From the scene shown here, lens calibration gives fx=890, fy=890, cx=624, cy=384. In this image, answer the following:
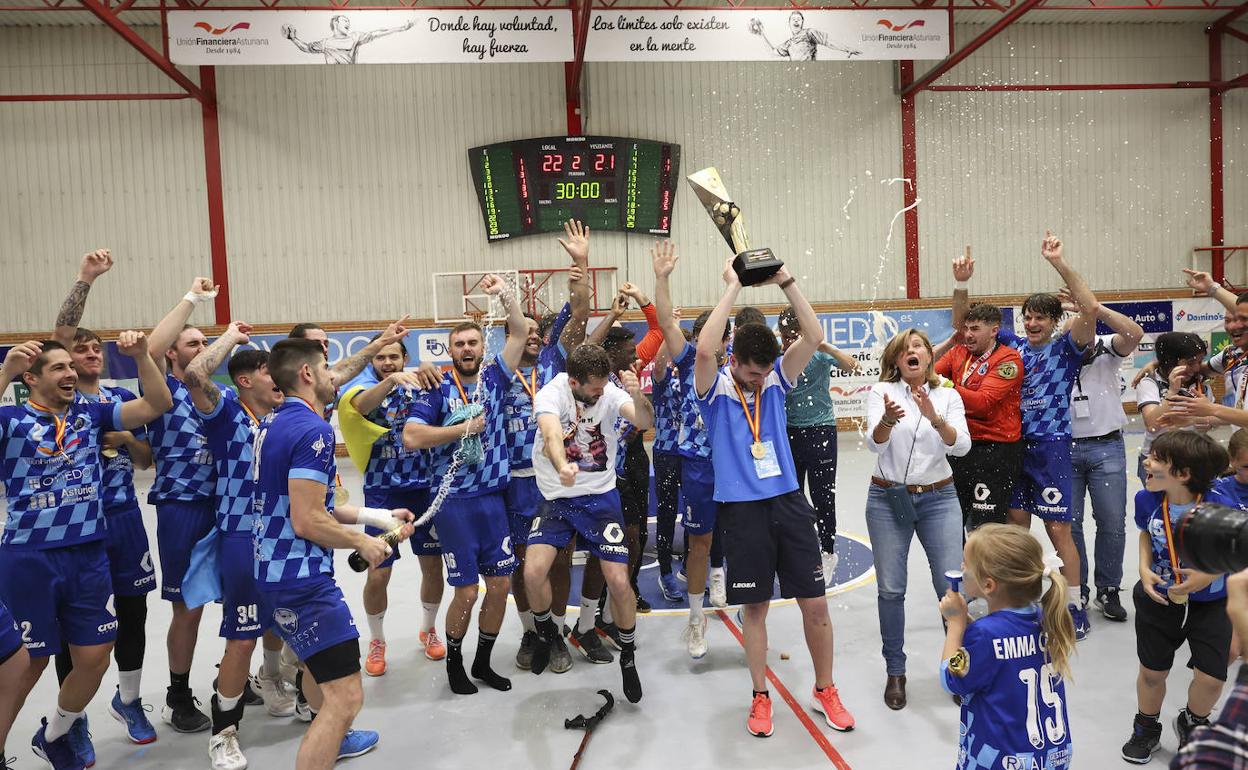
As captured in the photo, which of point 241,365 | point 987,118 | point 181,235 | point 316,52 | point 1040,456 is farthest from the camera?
point 987,118

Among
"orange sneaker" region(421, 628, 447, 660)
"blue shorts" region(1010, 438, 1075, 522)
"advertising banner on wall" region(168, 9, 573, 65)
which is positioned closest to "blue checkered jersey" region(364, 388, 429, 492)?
"orange sneaker" region(421, 628, 447, 660)

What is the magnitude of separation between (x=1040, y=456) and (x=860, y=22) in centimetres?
969

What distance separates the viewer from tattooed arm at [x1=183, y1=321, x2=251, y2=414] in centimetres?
414

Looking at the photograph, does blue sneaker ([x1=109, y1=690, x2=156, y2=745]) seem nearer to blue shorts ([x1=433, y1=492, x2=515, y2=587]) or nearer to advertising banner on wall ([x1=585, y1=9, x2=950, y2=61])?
blue shorts ([x1=433, y1=492, x2=515, y2=587])

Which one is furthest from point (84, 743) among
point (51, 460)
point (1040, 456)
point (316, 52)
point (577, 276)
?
point (316, 52)

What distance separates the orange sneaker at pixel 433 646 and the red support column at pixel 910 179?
12.4 m

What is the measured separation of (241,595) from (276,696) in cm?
85

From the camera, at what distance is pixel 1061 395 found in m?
5.24

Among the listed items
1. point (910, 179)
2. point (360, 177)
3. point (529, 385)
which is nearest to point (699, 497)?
point (529, 385)

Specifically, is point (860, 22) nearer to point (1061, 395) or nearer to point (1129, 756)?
point (1061, 395)

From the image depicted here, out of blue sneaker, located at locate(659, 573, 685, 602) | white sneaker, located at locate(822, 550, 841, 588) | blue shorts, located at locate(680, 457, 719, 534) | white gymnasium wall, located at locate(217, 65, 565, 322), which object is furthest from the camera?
white gymnasium wall, located at locate(217, 65, 565, 322)

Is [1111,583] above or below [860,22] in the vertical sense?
below

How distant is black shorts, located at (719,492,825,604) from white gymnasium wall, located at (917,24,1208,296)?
12.8 meters

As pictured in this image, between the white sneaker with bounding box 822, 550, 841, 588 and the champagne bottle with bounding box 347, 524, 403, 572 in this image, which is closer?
the champagne bottle with bounding box 347, 524, 403, 572
